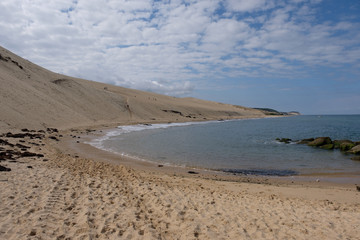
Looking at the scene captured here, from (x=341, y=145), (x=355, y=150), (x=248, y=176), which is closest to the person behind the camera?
(x=248, y=176)

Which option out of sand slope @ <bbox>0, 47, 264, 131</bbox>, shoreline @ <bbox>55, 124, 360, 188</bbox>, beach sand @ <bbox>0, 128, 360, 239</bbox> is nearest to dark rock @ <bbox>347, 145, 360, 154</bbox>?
shoreline @ <bbox>55, 124, 360, 188</bbox>

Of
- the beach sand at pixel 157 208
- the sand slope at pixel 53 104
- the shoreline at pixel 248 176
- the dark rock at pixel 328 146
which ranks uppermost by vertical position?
the sand slope at pixel 53 104

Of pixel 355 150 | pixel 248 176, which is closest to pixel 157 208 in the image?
pixel 248 176

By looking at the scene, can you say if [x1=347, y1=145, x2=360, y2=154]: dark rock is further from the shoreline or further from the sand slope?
the sand slope

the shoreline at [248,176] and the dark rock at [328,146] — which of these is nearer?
the shoreline at [248,176]

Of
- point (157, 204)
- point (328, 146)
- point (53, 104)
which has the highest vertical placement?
point (53, 104)

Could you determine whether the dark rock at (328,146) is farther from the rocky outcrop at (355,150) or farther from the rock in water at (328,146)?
the rocky outcrop at (355,150)

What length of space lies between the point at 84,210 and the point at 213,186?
5164 millimetres

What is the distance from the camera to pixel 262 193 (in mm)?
9516

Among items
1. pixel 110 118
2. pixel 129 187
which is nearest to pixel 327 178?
pixel 129 187

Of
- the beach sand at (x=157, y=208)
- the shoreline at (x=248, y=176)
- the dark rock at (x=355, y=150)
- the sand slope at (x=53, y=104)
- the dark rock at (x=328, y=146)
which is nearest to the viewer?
the beach sand at (x=157, y=208)

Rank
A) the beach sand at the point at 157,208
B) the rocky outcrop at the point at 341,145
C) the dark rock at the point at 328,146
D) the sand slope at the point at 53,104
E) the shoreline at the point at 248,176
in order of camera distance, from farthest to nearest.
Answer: the sand slope at the point at 53,104 → the dark rock at the point at 328,146 → the rocky outcrop at the point at 341,145 → the shoreline at the point at 248,176 → the beach sand at the point at 157,208

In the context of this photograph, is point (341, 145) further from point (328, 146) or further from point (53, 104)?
point (53, 104)

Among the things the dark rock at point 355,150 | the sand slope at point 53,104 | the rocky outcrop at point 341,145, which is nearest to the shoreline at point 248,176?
the rocky outcrop at point 341,145
